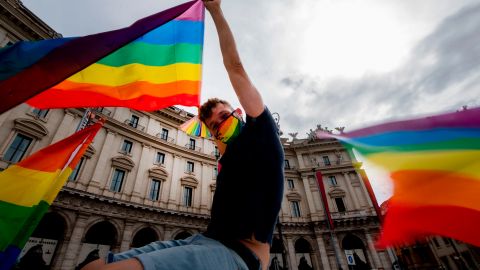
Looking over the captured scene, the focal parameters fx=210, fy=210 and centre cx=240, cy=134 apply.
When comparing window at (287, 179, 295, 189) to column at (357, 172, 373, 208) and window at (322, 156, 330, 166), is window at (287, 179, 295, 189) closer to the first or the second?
window at (322, 156, 330, 166)

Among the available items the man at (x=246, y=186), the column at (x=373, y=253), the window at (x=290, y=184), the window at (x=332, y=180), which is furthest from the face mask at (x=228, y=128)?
the window at (x=332, y=180)

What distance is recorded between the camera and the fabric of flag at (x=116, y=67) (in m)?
1.59

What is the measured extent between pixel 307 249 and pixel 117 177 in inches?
772

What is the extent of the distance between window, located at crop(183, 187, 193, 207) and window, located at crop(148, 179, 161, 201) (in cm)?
236

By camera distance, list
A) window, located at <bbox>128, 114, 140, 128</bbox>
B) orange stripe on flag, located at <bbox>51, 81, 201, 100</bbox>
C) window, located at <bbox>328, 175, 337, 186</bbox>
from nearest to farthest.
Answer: orange stripe on flag, located at <bbox>51, 81, 201, 100</bbox> → window, located at <bbox>128, 114, 140, 128</bbox> → window, located at <bbox>328, 175, 337, 186</bbox>

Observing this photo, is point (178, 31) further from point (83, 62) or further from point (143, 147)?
point (143, 147)

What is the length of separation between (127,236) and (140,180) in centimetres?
409

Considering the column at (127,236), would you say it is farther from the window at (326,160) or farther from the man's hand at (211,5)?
the window at (326,160)

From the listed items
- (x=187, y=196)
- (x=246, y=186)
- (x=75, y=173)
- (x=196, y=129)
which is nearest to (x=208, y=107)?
(x=246, y=186)

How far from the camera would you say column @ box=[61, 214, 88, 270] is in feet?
38.1

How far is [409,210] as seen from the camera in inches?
84.0

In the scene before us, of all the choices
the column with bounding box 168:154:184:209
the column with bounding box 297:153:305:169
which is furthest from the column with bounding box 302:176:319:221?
the column with bounding box 168:154:184:209

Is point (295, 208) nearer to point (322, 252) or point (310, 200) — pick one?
point (310, 200)

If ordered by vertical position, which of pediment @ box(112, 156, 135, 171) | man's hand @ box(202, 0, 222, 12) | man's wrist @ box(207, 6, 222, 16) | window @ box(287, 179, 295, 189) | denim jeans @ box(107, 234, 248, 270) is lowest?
denim jeans @ box(107, 234, 248, 270)
